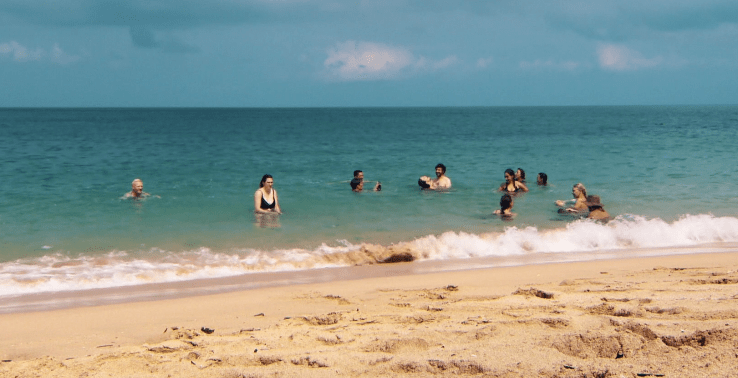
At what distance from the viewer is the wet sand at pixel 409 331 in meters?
4.05

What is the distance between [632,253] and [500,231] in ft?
8.44

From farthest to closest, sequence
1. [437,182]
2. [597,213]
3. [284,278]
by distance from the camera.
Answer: [437,182] → [597,213] → [284,278]

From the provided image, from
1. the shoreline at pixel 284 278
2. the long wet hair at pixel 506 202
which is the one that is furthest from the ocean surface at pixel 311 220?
the long wet hair at pixel 506 202

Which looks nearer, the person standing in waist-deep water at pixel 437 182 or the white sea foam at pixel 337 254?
the white sea foam at pixel 337 254

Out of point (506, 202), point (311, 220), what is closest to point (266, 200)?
point (311, 220)

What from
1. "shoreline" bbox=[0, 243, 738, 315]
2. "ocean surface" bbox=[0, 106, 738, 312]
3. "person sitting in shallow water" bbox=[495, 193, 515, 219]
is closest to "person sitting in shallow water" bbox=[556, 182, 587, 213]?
"ocean surface" bbox=[0, 106, 738, 312]

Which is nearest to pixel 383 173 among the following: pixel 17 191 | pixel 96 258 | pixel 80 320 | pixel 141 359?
pixel 17 191

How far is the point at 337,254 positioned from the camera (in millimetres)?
9633

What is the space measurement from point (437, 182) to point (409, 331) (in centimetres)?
1256

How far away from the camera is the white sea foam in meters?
8.34

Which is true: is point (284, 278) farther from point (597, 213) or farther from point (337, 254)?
point (597, 213)

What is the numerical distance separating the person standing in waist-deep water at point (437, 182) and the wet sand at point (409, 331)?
9.43 m

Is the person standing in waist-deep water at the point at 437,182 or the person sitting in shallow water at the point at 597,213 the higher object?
the person standing in waist-deep water at the point at 437,182

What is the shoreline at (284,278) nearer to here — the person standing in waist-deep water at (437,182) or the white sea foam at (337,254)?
the white sea foam at (337,254)
